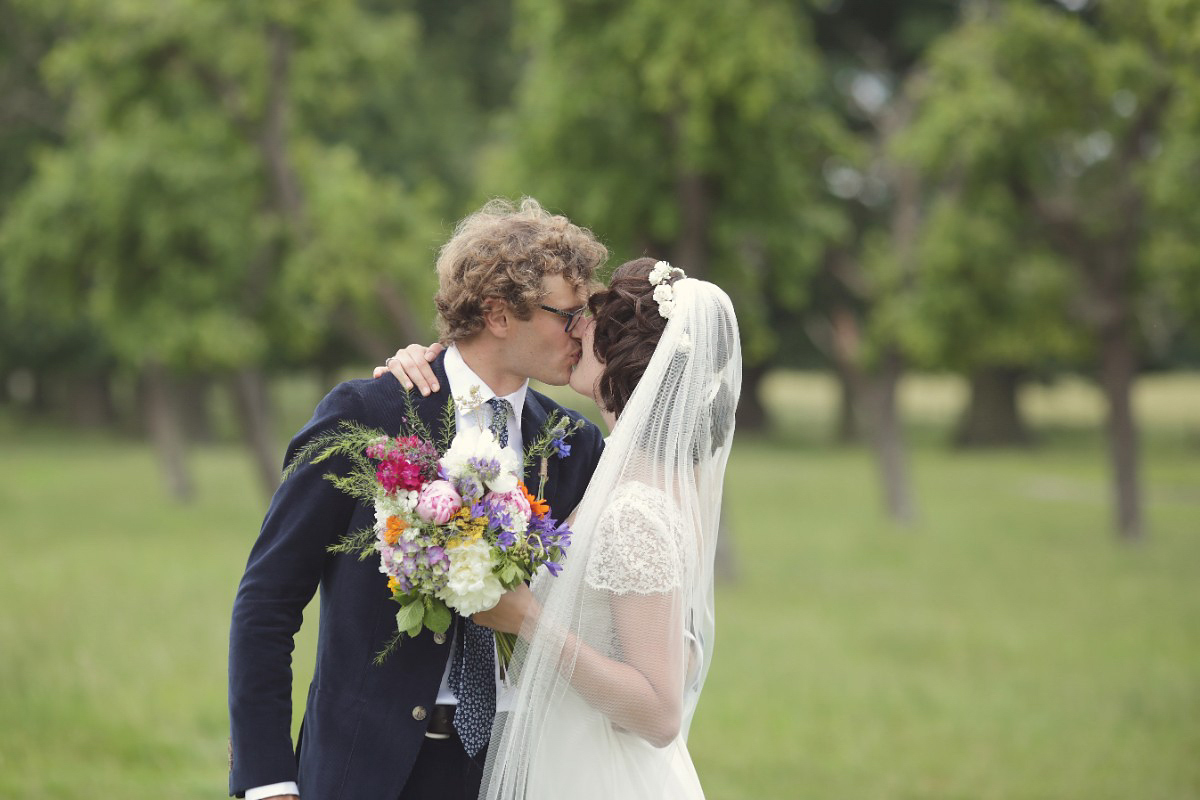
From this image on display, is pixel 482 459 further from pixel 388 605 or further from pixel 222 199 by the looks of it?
pixel 222 199

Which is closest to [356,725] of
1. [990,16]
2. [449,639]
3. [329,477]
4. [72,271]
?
[449,639]

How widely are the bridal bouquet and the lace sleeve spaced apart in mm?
154

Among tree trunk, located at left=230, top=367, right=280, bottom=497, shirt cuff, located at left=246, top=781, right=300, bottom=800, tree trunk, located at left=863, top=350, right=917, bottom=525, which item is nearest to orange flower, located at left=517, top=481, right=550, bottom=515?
shirt cuff, located at left=246, top=781, right=300, bottom=800

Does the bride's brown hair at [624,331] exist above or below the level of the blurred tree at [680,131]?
below

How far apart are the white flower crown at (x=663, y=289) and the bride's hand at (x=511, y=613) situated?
0.74m

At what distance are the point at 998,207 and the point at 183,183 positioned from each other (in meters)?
10.4

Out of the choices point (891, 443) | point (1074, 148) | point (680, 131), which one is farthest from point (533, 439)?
point (891, 443)

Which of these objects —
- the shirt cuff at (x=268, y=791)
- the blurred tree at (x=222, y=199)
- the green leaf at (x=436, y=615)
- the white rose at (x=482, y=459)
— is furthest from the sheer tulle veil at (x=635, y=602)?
the blurred tree at (x=222, y=199)

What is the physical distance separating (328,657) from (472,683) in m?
0.34

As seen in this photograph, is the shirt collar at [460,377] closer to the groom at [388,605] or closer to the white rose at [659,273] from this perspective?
the groom at [388,605]

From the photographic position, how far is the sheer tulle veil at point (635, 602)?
2.95m

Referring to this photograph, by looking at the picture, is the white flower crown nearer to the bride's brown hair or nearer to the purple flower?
the bride's brown hair

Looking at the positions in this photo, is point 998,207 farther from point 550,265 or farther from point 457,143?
point 550,265

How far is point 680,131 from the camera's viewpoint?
13.3 meters
